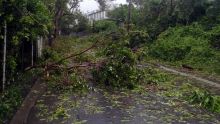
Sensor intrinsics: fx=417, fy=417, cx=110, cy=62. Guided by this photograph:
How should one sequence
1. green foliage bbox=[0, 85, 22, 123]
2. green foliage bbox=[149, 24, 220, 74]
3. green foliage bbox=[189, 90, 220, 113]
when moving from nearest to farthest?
green foliage bbox=[0, 85, 22, 123] < green foliage bbox=[189, 90, 220, 113] < green foliage bbox=[149, 24, 220, 74]

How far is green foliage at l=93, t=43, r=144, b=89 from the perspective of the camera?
15.4 meters

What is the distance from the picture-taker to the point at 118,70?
15.5 m

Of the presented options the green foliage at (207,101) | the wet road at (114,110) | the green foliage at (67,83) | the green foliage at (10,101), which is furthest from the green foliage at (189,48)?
the green foliage at (10,101)

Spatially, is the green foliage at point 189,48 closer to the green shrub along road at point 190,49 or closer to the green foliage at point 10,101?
the green shrub along road at point 190,49

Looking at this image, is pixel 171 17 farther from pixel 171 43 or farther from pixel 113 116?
pixel 113 116

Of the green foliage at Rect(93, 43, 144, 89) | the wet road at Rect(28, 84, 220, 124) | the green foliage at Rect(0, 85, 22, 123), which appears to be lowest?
the wet road at Rect(28, 84, 220, 124)

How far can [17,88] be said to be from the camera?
13.2 m

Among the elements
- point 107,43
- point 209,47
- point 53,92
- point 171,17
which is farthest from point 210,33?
point 53,92

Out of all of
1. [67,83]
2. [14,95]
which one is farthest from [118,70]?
[14,95]

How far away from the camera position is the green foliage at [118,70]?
50.5ft

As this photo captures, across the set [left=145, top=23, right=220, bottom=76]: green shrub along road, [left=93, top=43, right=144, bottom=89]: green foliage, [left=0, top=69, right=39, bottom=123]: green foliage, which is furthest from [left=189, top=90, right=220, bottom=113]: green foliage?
[left=145, top=23, right=220, bottom=76]: green shrub along road

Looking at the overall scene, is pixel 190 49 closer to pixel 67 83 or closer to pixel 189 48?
pixel 189 48

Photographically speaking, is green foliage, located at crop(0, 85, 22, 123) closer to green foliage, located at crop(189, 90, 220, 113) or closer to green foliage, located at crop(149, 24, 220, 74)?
green foliage, located at crop(189, 90, 220, 113)

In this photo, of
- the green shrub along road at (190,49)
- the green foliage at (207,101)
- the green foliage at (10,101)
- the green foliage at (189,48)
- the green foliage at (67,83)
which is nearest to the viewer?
the green foliage at (10,101)
